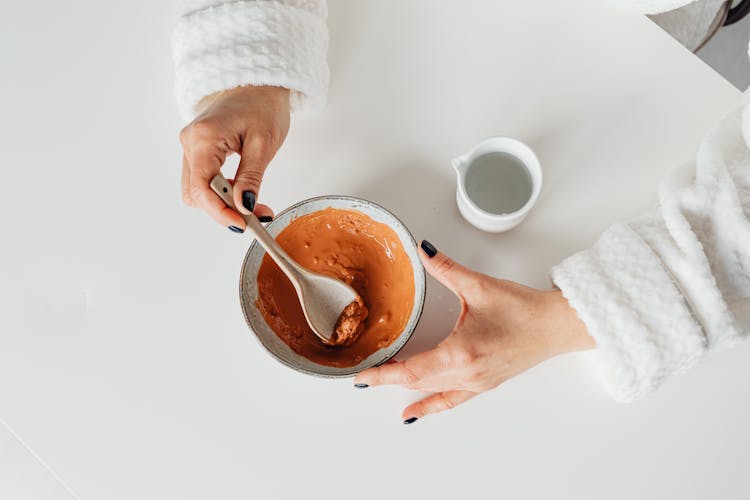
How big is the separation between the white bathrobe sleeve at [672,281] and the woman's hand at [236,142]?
18.0 inches

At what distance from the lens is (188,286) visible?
3.00ft

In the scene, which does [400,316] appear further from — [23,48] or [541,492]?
[23,48]

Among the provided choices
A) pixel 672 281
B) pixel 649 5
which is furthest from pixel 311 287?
pixel 649 5

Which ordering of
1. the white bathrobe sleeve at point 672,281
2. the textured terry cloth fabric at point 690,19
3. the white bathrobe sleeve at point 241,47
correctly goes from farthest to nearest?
1. the textured terry cloth fabric at point 690,19
2. the white bathrobe sleeve at point 241,47
3. the white bathrobe sleeve at point 672,281

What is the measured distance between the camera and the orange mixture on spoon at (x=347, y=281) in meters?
0.84

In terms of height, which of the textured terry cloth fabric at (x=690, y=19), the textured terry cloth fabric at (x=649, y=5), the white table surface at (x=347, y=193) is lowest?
the white table surface at (x=347, y=193)

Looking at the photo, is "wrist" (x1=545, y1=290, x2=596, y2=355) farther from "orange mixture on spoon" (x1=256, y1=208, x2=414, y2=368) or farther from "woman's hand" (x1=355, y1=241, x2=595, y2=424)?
"orange mixture on spoon" (x1=256, y1=208, x2=414, y2=368)

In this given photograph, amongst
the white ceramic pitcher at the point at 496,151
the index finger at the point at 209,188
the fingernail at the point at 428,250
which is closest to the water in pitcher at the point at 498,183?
the white ceramic pitcher at the point at 496,151

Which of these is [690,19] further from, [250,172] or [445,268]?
[250,172]

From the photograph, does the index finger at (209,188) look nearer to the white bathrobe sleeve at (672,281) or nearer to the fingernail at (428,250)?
the fingernail at (428,250)

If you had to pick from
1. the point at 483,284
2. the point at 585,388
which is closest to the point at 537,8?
the point at 483,284

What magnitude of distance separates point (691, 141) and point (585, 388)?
433 millimetres

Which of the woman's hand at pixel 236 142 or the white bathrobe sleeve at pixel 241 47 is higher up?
the white bathrobe sleeve at pixel 241 47

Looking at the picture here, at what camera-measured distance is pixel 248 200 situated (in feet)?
2.57
